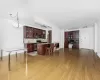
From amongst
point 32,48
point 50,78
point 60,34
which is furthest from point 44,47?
point 60,34

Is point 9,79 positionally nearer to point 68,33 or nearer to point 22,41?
point 22,41

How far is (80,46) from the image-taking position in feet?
34.2

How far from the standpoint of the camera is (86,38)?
32.3 feet

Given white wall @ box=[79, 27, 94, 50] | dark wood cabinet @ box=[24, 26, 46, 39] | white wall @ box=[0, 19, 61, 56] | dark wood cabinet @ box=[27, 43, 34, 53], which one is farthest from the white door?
white wall @ box=[0, 19, 61, 56]

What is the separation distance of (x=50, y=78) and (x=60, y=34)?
9217 millimetres

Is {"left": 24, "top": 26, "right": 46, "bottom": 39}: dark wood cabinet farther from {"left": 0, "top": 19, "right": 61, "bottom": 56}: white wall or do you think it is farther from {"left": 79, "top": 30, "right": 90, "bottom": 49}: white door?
{"left": 79, "top": 30, "right": 90, "bottom": 49}: white door

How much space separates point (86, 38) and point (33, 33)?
5973mm

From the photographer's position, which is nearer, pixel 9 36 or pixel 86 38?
pixel 9 36

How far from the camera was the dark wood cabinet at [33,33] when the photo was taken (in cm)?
714

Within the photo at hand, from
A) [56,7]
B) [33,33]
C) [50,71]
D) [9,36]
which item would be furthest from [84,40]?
[50,71]

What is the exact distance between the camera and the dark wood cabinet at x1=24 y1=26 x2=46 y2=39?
7.14 m

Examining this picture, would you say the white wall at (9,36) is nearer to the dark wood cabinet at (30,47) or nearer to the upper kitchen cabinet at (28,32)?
the upper kitchen cabinet at (28,32)

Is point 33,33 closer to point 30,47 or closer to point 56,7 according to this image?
point 30,47

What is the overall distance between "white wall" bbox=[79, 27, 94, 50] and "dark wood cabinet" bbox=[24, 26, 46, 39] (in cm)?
450
